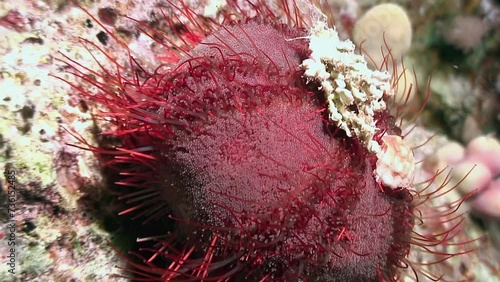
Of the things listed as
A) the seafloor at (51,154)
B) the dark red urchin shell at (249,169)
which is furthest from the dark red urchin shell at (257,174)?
the seafloor at (51,154)

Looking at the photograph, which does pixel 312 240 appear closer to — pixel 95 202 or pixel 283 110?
pixel 283 110

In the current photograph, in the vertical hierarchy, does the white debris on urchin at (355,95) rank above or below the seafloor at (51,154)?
above

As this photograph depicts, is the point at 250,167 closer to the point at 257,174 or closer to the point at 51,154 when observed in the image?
the point at 257,174

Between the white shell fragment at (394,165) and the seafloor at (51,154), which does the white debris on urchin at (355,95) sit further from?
the seafloor at (51,154)

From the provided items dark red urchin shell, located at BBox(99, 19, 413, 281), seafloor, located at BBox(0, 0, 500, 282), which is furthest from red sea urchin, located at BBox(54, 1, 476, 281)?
seafloor, located at BBox(0, 0, 500, 282)

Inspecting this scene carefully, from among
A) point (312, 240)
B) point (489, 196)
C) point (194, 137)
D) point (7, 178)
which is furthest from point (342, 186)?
point (489, 196)

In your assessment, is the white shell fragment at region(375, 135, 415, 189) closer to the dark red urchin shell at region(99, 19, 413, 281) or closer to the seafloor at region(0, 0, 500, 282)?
the dark red urchin shell at region(99, 19, 413, 281)

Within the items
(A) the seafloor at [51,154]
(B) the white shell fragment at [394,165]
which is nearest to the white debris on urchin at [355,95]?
(B) the white shell fragment at [394,165]

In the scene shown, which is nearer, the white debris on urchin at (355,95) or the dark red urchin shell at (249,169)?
the dark red urchin shell at (249,169)

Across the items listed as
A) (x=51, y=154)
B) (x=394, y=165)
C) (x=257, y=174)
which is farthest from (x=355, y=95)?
(x=51, y=154)
